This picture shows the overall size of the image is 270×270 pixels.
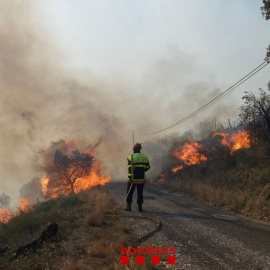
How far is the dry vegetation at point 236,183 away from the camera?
321 inches

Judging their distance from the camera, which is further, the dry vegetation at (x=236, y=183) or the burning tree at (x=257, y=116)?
the burning tree at (x=257, y=116)

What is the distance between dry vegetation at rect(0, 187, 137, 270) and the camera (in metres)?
3.79

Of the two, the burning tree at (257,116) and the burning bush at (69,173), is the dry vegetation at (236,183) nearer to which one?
the burning tree at (257,116)

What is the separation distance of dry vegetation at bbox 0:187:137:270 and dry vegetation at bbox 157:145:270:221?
4.77 meters

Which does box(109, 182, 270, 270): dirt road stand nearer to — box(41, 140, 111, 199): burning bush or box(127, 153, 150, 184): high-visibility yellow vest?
box(127, 153, 150, 184): high-visibility yellow vest

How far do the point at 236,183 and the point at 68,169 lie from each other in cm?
2342

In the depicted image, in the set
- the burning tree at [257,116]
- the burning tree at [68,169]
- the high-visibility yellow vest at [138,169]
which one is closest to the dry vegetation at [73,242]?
the high-visibility yellow vest at [138,169]

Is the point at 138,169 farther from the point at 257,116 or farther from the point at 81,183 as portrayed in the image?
the point at 81,183

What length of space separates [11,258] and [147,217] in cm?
369

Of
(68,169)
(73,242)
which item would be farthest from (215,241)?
(68,169)

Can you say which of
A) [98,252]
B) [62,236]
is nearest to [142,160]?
[62,236]

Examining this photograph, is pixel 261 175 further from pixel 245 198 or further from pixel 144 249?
pixel 144 249

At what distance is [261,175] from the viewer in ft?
35.9

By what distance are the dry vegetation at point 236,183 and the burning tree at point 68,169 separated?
14771 millimetres
